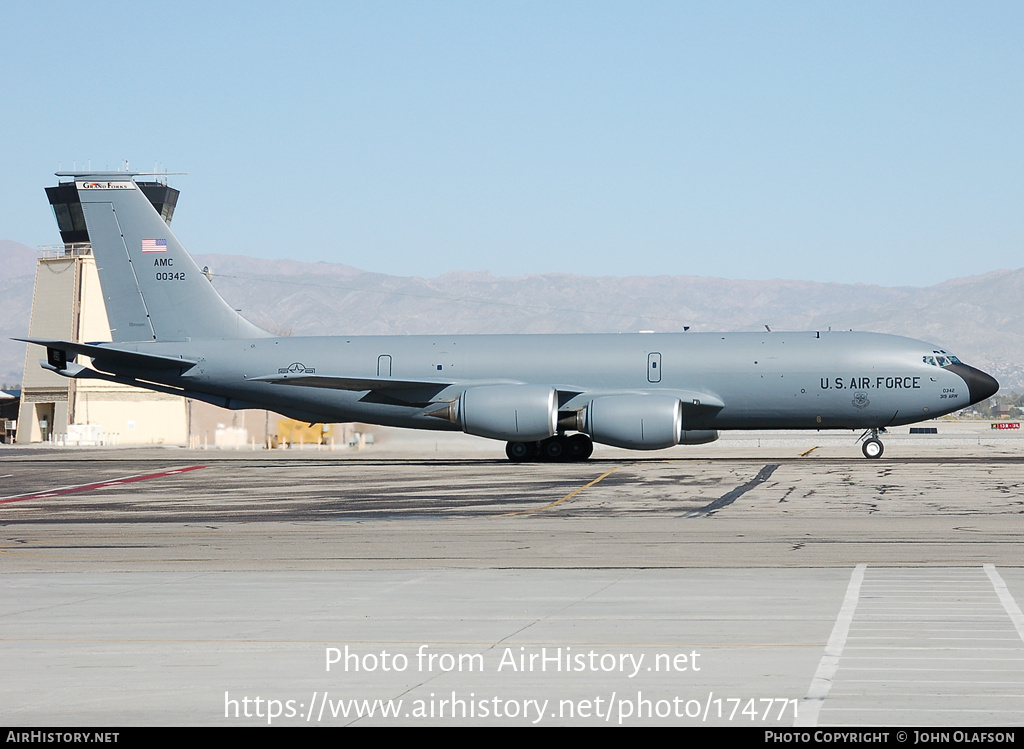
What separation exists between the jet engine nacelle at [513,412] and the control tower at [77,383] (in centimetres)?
5043

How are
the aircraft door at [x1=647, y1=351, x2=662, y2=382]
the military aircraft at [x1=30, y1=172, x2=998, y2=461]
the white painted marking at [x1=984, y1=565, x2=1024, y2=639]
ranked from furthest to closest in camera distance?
1. the aircraft door at [x1=647, y1=351, x2=662, y2=382]
2. the military aircraft at [x1=30, y1=172, x2=998, y2=461]
3. the white painted marking at [x1=984, y1=565, x2=1024, y2=639]

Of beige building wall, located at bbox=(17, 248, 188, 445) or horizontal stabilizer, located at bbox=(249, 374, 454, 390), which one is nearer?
horizontal stabilizer, located at bbox=(249, 374, 454, 390)

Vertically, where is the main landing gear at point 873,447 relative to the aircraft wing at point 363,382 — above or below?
below

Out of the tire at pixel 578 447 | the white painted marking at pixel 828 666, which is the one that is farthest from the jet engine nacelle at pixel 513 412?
the white painted marking at pixel 828 666

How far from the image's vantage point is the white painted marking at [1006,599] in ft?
35.4

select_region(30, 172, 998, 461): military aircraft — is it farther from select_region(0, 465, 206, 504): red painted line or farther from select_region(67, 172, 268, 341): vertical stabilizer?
select_region(0, 465, 206, 504): red painted line

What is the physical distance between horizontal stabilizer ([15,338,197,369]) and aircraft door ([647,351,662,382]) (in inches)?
669

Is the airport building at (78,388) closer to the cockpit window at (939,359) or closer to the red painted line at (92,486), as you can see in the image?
the red painted line at (92,486)

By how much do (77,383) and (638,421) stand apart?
5951 centimetres

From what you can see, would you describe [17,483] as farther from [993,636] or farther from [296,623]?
Result: [993,636]

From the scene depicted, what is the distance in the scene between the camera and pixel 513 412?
39.5 meters

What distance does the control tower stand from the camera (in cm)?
8569

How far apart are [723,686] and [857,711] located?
1.07 m

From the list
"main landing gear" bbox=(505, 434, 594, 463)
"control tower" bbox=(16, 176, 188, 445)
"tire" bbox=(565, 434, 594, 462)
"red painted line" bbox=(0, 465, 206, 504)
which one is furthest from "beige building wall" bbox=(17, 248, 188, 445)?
"tire" bbox=(565, 434, 594, 462)
